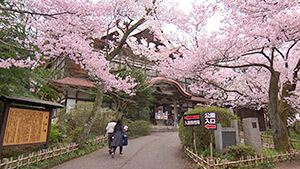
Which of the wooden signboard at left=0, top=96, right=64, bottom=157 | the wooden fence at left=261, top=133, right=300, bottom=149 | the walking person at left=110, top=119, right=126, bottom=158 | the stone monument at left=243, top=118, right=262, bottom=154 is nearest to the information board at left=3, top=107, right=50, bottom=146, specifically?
the wooden signboard at left=0, top=96, right=64, bottom=157

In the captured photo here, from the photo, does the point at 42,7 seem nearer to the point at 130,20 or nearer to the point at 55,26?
the point at 55,26

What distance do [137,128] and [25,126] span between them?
850 centimetres

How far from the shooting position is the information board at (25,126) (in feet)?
16.1

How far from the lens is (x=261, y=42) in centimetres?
770

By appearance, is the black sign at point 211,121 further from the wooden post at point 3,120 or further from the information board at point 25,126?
the wooden post at point 3,120

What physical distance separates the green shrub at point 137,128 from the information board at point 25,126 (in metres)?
6.84

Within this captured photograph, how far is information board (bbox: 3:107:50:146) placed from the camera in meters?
4.91

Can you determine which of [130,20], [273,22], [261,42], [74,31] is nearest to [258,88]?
[261,42]

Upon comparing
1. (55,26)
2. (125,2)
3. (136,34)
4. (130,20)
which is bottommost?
(55,26)

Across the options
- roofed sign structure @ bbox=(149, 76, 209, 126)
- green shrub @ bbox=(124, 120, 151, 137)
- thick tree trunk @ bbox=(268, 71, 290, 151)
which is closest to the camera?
thick tree trunk @ bbox=(268, 71, 290, 151)

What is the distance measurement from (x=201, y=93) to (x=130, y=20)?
17.3 meters

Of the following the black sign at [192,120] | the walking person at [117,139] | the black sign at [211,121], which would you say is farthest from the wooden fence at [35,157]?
the black sign at [211,121]

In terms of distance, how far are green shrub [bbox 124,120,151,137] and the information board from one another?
6842 mm

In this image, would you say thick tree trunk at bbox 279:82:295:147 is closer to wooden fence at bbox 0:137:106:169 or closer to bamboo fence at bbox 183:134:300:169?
Answer: bamboo fence at bbox 183:134:300:169
